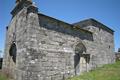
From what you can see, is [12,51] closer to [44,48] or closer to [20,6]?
[44,48]

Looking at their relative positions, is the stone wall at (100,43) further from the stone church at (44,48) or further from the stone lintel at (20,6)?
the stone lintel at (20,6)

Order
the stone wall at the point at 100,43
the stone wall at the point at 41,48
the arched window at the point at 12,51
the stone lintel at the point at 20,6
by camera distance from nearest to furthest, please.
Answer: the stone wall at the point at 41,48
the stone lintel at the point at 20,6
the arched window at the point at 12,51
the stone wall at the point at 100,43

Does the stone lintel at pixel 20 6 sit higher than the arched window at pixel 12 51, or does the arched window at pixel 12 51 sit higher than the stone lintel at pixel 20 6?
the stone lintel at pixel 20 6

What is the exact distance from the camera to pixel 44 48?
9352 mm

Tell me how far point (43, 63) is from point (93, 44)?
7.01m

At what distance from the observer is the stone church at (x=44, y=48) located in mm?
8758

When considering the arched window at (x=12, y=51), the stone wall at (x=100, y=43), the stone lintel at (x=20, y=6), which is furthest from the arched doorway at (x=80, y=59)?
the stone lintel at (x=20, y=6)

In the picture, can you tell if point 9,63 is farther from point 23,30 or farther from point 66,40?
point 66,40

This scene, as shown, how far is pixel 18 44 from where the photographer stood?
991cm

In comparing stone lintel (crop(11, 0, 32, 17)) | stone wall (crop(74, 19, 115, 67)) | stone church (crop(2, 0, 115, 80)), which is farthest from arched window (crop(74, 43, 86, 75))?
stone lintel (crop(11, 0, 32, 17))

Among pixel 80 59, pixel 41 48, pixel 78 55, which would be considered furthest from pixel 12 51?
pixel 80 59

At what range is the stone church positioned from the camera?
28.7 ft

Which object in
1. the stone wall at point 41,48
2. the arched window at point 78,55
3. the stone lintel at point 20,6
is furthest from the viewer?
the arched window at point 78,55

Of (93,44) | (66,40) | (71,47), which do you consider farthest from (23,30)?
(93,44)
